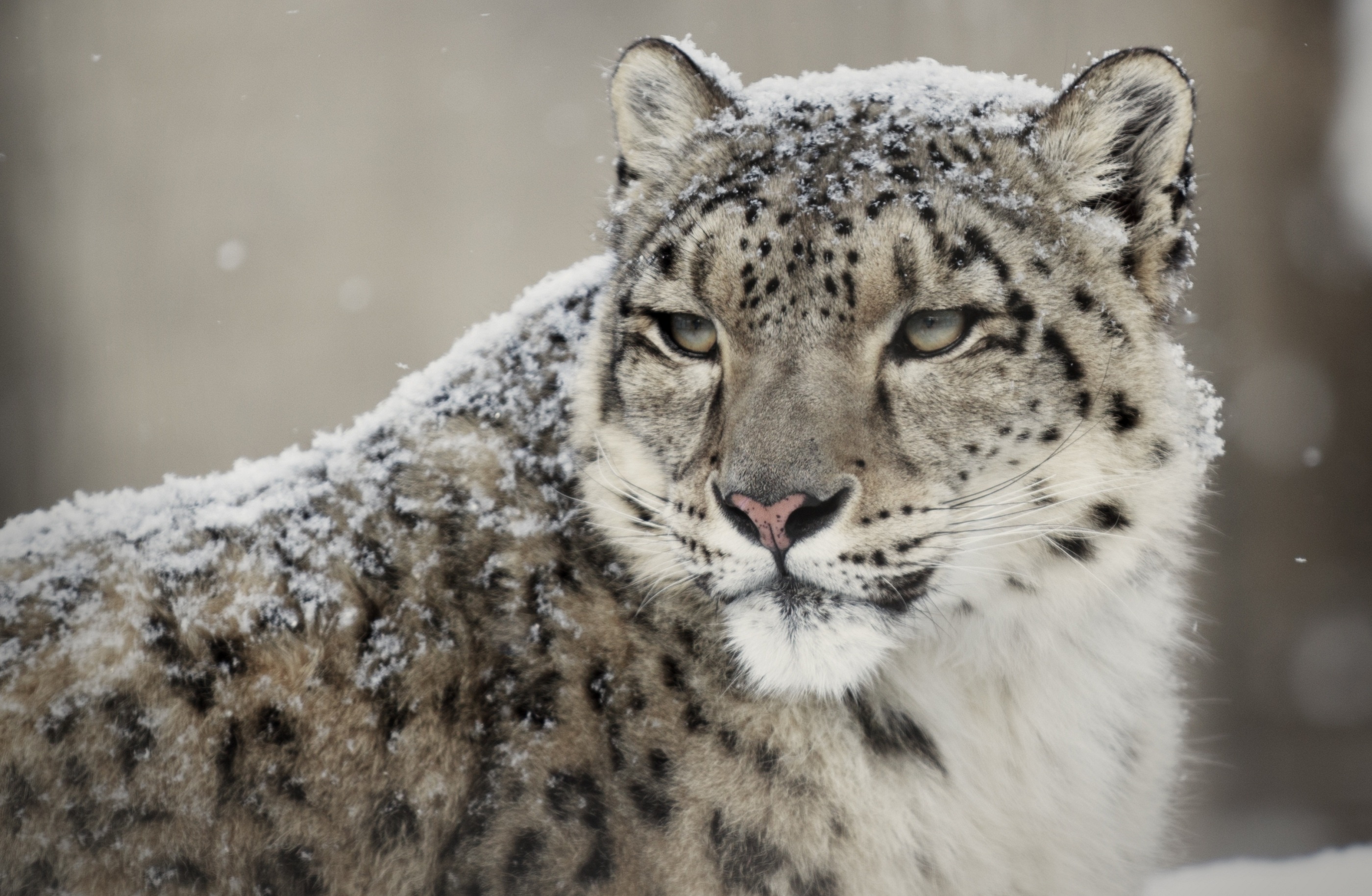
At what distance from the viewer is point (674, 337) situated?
249cm

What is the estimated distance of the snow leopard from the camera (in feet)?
7.04

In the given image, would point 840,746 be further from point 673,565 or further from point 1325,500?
point 1325,500

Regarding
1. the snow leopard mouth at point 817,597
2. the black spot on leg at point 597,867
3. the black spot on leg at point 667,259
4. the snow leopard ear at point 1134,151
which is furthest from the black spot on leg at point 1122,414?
the black spot on leg at point 597,867

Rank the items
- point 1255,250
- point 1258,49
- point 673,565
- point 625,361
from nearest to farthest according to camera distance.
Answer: point 673,565, point 625,361, point 1258,49, point 1255,250

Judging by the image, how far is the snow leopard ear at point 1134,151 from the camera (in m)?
2.35

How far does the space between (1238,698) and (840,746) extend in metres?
4.92

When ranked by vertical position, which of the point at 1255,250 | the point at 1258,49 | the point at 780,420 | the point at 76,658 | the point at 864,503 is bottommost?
the point at 76,658

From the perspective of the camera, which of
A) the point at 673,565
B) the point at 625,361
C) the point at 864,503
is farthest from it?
the point at 625,361

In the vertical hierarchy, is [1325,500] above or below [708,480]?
below

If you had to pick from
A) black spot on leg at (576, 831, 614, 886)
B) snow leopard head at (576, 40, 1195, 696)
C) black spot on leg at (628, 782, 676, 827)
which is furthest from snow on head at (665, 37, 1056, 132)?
black spot on leg at (576, 831, 614, 886)

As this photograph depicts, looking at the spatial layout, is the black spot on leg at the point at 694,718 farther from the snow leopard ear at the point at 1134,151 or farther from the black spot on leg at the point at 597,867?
the snow leopard ear at the point at 1134,151

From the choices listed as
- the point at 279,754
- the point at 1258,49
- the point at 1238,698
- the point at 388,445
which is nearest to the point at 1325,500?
the point at 1238,698

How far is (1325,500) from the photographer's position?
575 centimetres

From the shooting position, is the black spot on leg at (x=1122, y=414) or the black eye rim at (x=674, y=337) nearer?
the black spot on leg at (x=1122, y=414)
